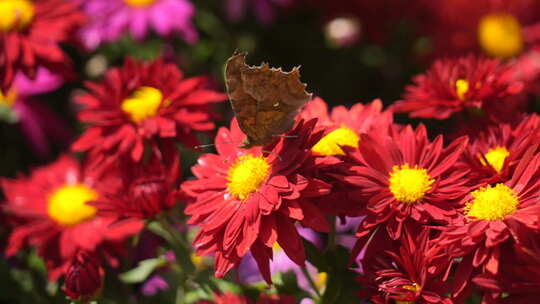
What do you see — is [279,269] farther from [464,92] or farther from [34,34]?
[34,34]

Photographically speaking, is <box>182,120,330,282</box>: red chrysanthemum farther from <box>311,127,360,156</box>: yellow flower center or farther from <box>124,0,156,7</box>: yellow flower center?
<box>124,0,156,7</box>: yellow flower center

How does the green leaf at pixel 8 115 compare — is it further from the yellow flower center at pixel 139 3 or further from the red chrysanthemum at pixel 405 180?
the red chrysanthemum at pixel 405 180

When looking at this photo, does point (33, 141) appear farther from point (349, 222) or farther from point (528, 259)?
point (528, 259)


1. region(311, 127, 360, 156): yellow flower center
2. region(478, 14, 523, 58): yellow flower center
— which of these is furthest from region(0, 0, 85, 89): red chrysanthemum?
region(478, 14, 523, 58): yellow flower center

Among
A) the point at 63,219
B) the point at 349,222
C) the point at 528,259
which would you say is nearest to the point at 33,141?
the point at 63,219

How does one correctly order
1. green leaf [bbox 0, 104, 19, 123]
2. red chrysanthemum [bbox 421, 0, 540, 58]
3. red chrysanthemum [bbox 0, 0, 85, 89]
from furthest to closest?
red chrysanthemum [bbox 421, 0, 540, 58] < green leaf [bbox 0, 104, 19, 123] < red chrysanthemum [bbox 0, 0, 85, 89]

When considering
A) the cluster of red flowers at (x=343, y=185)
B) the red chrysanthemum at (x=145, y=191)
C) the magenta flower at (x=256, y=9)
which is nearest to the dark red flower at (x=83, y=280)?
the cluster of red flowers at (x=343, y=185)

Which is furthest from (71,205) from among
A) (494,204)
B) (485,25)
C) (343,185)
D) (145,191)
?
(485,25)

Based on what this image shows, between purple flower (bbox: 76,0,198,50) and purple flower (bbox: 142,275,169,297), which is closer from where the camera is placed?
purple flower (bbox: 142,275,169,297)

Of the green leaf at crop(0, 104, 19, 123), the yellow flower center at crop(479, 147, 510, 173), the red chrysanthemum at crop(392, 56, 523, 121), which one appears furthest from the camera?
the green leaf at crop(0, 104, 19, 123)
